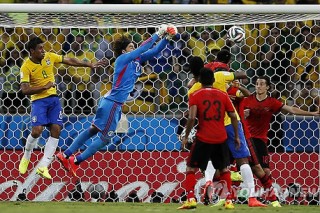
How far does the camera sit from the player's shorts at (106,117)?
11.8 meters

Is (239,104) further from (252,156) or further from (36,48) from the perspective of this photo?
(36,48)

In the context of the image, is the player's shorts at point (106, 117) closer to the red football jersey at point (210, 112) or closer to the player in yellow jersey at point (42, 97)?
the player in yellow jersey at point (42, 97)

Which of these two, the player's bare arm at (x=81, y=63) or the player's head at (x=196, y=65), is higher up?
the player's bare arm at (x=81, y=63)

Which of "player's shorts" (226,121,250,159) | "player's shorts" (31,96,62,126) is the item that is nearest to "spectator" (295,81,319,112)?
"player's shorts" (226,121,250,159)

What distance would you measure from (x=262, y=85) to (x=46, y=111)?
2.62 meters

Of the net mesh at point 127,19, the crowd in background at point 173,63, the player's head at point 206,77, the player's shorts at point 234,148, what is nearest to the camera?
the player's head at point 206,77

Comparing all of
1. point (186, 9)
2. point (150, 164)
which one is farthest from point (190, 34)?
point (150, 164)

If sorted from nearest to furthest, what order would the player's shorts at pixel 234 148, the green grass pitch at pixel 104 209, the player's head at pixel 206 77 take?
the green grass pitch at pixel 104 209 < the player's head at pixel 206 77 < the player's shorts at pixel 234 148

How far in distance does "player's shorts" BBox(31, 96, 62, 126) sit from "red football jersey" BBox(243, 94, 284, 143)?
89.3 inches

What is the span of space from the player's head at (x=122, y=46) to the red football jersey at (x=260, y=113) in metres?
1.53

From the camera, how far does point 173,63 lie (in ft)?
42.3

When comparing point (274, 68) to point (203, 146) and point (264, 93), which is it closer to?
point (264, 93)

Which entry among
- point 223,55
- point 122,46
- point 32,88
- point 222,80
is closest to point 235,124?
point 222,80

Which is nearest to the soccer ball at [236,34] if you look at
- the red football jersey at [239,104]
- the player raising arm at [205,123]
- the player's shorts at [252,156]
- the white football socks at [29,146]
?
the red football jersey at [239,104]
